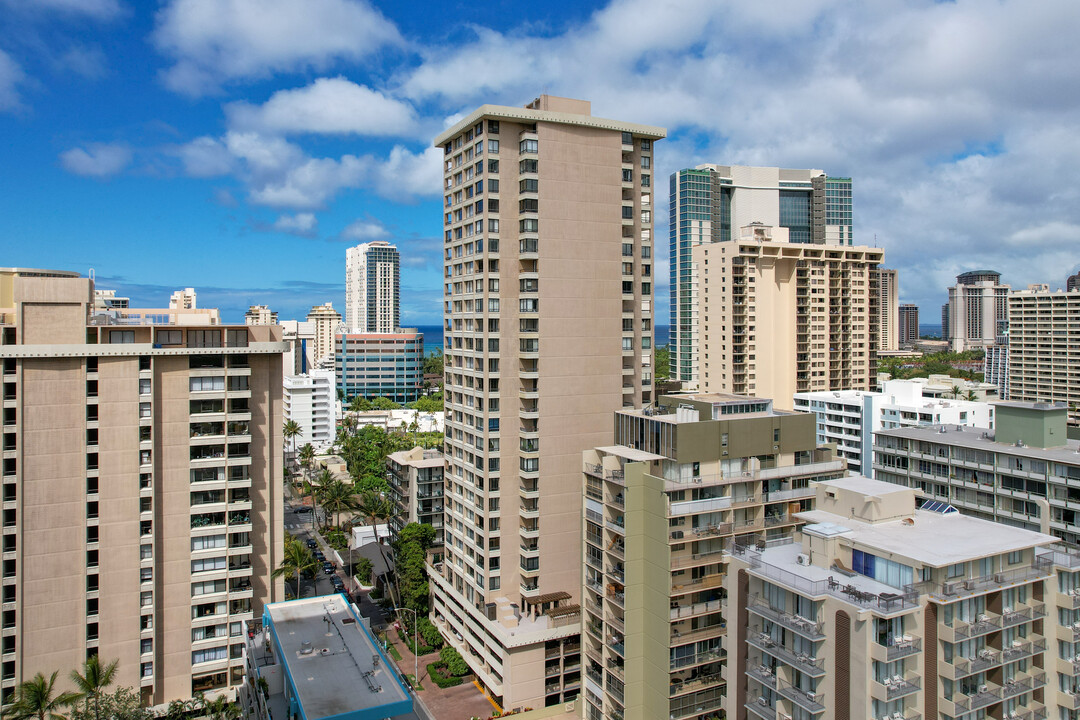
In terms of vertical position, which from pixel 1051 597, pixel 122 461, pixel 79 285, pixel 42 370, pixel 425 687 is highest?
pixel 79 285

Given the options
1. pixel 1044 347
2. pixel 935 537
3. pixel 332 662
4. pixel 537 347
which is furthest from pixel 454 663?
pixel 1044 347

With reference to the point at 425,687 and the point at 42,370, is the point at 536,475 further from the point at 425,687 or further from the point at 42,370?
the point at 42,370

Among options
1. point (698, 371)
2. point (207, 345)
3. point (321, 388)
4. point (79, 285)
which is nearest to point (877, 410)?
point (698, 371)

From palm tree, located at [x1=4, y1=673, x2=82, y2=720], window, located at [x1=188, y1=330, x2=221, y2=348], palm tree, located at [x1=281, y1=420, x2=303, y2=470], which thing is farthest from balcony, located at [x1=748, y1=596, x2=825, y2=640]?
palm tree, located at [x1=281, y1=420, x2=303, y2=470]

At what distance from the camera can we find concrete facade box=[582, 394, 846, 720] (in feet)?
152

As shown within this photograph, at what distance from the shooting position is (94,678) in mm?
48125

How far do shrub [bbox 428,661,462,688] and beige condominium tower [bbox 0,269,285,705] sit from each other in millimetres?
15486

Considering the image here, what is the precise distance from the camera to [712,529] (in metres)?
47.1

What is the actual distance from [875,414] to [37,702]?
92093 millimetres

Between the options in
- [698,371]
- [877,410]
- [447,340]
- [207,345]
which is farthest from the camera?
[698,371]

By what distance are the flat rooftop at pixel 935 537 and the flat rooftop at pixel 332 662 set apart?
25.0m

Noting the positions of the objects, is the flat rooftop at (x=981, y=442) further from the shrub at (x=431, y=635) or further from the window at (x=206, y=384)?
the window at (x=206, y=384)

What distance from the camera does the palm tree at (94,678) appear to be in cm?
4741

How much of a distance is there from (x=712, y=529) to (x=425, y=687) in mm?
31057
